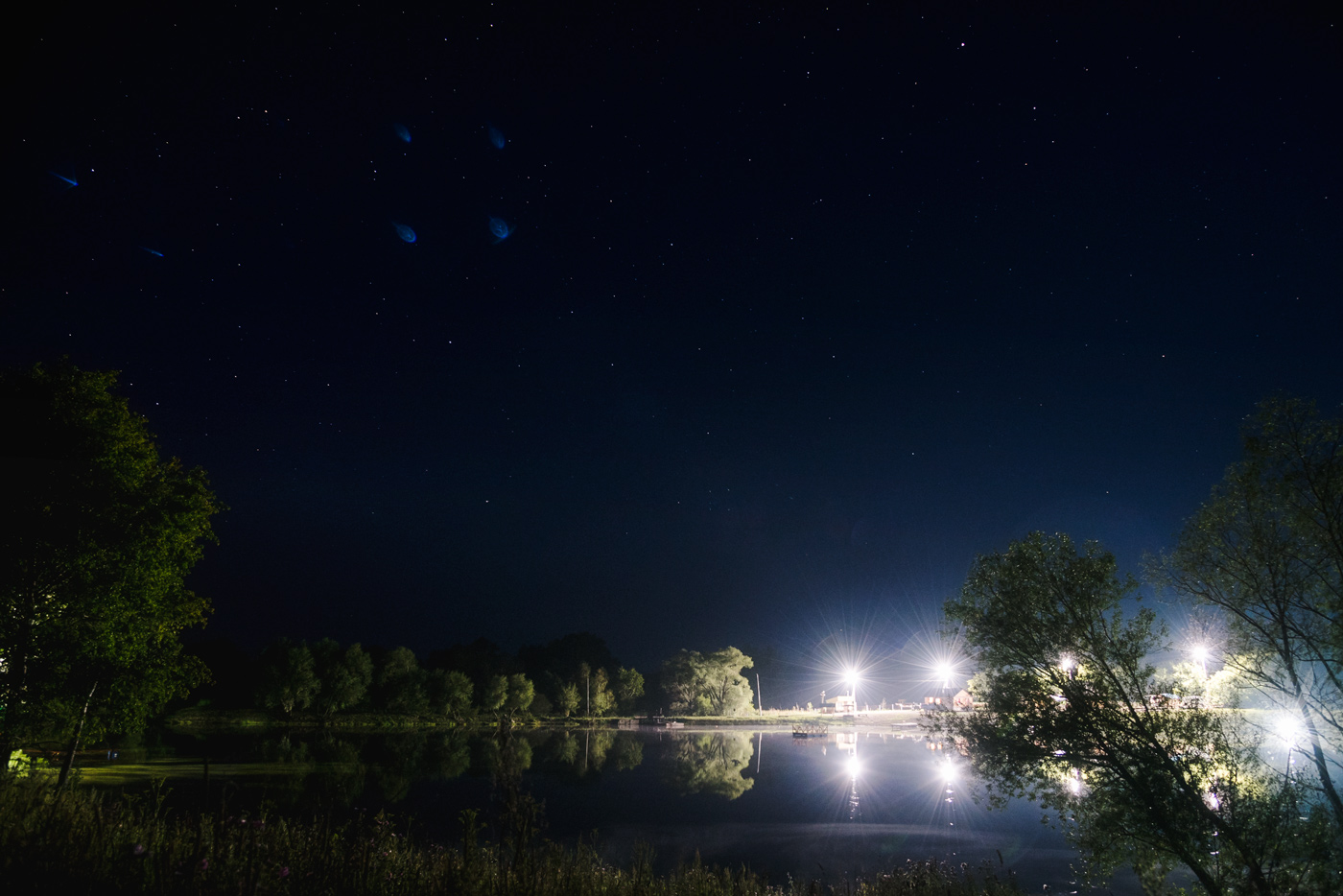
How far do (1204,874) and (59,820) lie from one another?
2305 centimetres

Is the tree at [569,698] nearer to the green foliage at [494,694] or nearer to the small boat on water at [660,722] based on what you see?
the small boat on water at [660,722]

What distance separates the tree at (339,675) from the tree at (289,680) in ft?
4.88

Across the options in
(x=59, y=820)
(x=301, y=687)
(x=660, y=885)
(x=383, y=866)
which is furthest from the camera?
(x=301, y=687)

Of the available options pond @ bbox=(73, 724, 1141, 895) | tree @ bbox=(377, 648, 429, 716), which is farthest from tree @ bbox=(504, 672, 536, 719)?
pond @ bbox=(73, 724, 1141, 895)

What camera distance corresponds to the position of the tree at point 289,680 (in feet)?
294

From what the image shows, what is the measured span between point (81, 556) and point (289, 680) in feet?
276

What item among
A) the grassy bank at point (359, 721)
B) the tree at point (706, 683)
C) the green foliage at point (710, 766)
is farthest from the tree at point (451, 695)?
the tree at point (706, 683)

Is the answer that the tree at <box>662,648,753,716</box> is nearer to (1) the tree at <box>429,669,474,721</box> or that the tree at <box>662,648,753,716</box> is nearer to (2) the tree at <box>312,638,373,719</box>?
(1) the tree at <box>429,669,474,721</box>

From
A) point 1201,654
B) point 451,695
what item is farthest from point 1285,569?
point 451,695

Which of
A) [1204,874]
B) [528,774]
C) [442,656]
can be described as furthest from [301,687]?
[1204,874]

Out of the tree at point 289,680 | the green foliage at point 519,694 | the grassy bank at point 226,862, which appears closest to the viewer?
the grassy bank at point 226,862

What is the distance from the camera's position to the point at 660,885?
15016 millimetres

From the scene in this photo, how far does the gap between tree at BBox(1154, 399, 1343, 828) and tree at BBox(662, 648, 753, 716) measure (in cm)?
11506

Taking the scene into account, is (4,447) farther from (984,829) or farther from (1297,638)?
(984,829)
